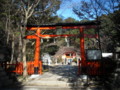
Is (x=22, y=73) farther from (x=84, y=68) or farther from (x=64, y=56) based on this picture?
(x=64, y=56)

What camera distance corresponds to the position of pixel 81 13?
13.1 meters

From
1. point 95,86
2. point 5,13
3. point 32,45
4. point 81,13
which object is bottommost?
point 95,86

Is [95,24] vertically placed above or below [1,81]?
above

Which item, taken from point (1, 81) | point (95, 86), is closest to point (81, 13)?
point (95, 86)

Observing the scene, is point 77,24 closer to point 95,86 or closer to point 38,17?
point 95,86

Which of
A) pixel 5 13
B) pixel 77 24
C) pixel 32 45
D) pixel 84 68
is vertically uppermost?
pixel 5 13

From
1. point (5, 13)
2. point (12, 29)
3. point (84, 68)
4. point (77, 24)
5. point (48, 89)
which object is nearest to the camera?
point (48, 89)

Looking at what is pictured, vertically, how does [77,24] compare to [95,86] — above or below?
above

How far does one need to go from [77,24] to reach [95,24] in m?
1.37

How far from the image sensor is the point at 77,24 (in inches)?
483

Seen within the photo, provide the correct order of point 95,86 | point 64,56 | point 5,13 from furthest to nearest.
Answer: point 64,56
point 5,13
point 95,86

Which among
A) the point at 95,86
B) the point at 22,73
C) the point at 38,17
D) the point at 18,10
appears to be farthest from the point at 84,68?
the point at 38,17

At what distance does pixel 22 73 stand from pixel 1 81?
157 inches

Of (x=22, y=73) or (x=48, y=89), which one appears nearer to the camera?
(x=48, y=89)
